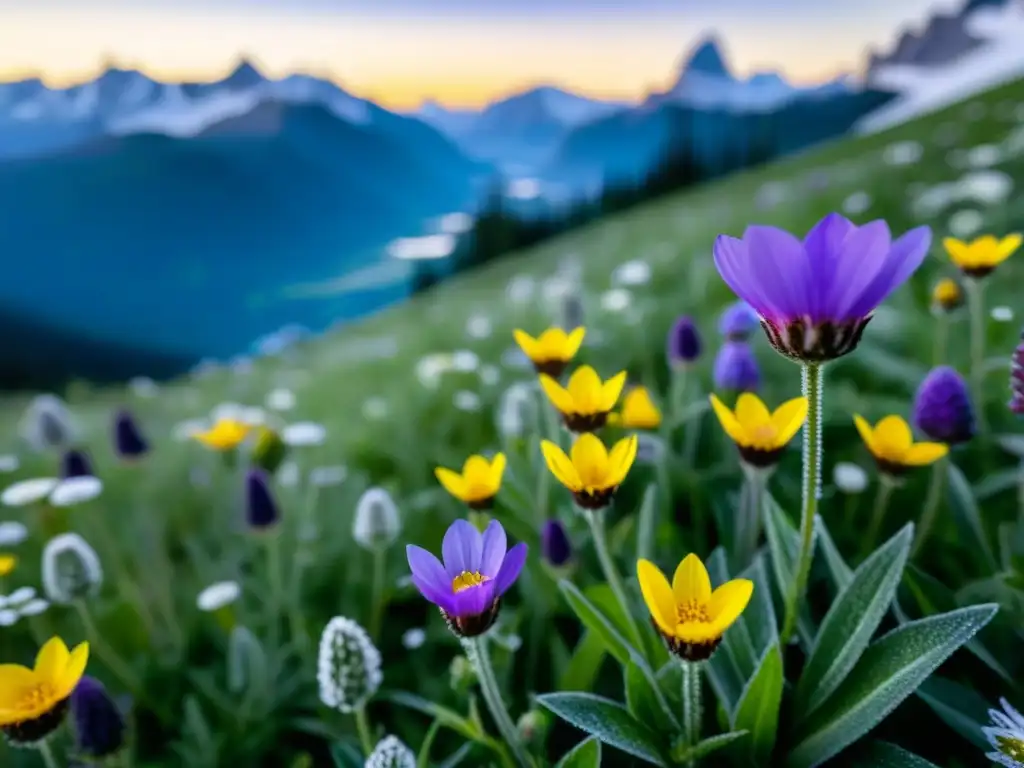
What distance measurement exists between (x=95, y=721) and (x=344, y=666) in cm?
18

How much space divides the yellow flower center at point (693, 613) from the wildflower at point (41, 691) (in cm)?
30

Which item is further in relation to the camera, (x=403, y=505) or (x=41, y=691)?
(x=403, y=505)

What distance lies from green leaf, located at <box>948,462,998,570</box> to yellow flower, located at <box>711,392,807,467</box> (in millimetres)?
240

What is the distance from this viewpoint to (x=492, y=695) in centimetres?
37

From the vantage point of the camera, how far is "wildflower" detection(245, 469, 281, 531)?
2.27ft

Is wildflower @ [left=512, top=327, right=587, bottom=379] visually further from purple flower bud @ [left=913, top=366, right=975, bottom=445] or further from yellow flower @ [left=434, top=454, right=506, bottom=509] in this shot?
purple flower bud @ [left=913, top=366, right=975, bottom=445]

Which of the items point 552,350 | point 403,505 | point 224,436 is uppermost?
point 552,350

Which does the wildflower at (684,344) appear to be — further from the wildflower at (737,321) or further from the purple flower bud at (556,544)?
the purple flower bud at (556,544)

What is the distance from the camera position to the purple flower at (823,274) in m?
0.30

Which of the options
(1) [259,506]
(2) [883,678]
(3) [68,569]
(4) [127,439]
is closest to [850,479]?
(2) [883,678]

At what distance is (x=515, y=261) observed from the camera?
4449 mm

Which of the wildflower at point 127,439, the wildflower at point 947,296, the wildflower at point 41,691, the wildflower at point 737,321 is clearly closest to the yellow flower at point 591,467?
the wildflower at point 41,691

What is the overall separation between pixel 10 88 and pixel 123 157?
60cm

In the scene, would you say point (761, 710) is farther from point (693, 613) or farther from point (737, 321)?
point (737, 321)
